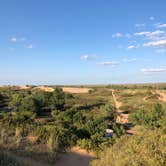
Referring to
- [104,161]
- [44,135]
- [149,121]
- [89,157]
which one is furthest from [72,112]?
[104,161]

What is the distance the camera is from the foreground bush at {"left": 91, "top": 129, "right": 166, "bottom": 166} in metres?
6.12

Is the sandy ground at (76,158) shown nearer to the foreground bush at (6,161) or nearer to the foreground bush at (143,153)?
the foreground bush at (6,161)

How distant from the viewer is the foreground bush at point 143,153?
6.12m

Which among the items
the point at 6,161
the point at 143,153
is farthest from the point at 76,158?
the point at 143,153

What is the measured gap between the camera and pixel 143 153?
6.43m

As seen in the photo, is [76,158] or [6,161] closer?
[6,161]

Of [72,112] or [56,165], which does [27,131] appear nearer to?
[56,165]

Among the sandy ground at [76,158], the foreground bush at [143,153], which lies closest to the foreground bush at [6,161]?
the sandy ground at [76,158]

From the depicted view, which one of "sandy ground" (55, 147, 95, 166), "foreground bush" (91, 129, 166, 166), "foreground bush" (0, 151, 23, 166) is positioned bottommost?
"sandy ground" (55, 147, 95, 166)

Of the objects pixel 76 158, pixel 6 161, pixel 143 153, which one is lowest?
pixel 76 158

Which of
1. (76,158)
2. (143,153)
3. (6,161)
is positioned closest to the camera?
(143,153)

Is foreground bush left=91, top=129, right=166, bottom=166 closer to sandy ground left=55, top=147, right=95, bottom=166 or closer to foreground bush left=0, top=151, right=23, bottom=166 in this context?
foreground bush left=0, top=151, right=23, bottom=166

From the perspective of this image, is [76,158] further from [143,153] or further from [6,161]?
[143,153]

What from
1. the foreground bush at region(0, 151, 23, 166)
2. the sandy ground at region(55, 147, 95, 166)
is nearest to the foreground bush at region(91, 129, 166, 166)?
the foreground bush at region(0, 151, 23, 166)
